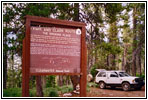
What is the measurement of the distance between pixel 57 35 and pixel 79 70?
60.9 inches

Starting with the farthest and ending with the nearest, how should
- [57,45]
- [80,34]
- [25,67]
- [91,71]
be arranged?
[91,71], [80,34], [57,45], [25,67]

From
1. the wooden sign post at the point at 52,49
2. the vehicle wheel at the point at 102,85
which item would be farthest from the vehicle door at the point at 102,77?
the wooden sign post at the point at 52,49

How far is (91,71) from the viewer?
2270cm

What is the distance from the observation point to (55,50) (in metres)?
7.70

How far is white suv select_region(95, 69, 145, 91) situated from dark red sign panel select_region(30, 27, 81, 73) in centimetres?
992

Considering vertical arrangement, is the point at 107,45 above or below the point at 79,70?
above

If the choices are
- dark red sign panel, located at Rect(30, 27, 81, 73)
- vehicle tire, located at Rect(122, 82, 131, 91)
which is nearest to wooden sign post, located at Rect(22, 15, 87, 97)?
dark red sign panel, located at Rect(30, 27, 81, 73)

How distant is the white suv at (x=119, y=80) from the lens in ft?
55.7

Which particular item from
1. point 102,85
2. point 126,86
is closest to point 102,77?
point 102,85

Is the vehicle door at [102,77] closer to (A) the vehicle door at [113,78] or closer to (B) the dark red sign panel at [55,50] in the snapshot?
(A) the vehicle door at [113,78]

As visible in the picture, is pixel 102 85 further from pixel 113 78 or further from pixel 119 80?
pixel 119 80

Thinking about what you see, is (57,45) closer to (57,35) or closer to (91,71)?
(57,35)

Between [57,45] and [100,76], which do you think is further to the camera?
[100,76]

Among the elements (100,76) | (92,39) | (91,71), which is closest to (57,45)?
(92,39)
